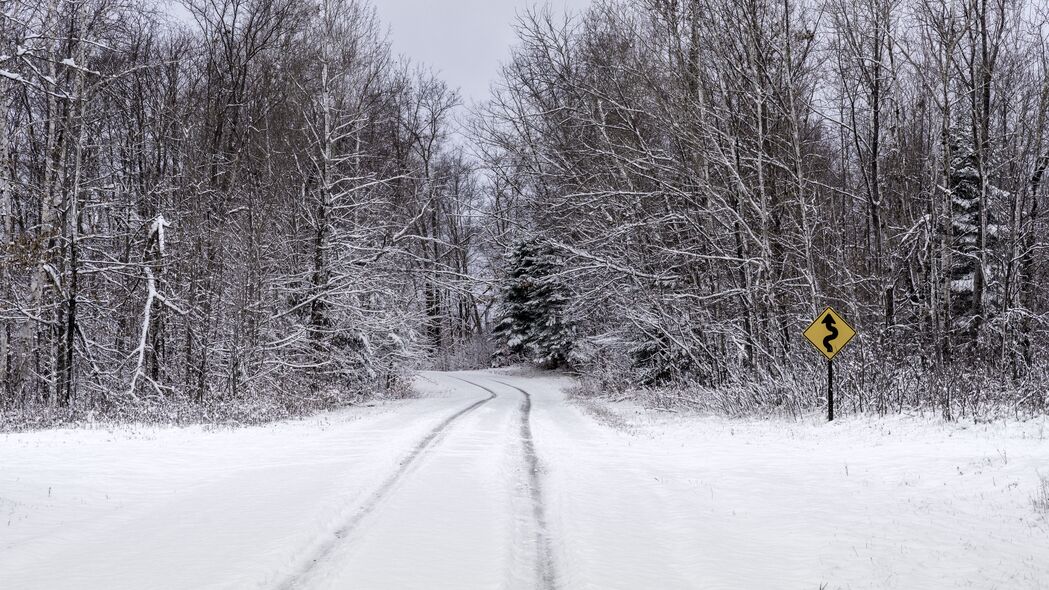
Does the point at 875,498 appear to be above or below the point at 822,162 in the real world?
below

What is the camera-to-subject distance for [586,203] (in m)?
17.3

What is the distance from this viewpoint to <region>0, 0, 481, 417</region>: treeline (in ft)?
50.0

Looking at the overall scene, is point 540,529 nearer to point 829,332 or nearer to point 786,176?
point 829,332

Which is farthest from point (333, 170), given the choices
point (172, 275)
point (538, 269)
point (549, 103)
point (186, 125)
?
point (538, 269)

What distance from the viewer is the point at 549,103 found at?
23062mm

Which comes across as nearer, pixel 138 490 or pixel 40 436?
pixel 138 490

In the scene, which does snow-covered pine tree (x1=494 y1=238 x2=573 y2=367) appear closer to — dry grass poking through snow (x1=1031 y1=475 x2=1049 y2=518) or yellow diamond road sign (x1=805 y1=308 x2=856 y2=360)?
yellow diamond road sign (x1=805 y1=308 x2=856 y2=360)

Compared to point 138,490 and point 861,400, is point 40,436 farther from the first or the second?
point 861,400

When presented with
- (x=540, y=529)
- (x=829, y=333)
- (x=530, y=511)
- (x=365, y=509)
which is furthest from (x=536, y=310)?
(x=540, y=529)

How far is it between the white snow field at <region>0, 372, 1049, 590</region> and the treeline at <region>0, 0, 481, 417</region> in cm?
611

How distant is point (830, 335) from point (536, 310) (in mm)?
28959

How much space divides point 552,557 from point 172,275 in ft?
54.7

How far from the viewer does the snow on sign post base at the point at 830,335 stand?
38.9 ft

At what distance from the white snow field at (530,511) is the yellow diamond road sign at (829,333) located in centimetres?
131
